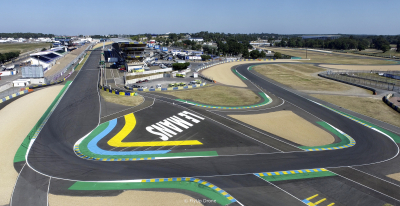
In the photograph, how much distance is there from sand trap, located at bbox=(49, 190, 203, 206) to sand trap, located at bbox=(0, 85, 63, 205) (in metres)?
4.02

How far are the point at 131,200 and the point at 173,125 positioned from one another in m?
16.2

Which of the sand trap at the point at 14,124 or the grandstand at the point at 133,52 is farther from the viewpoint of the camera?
the grandstand at the point at 133,52

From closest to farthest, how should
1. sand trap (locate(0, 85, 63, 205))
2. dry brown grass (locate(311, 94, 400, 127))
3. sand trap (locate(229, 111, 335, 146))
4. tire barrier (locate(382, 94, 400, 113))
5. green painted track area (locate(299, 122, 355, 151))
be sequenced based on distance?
sand trap (locate(0, 85, 63, 205))
green painted track area (locate(299, 122, 355, 151))
sand trap (locate(229, 111, 335, 146))
dry brown grass (locate(311, 94, 400, 127))
tire barrier (locate(382, 94, 400, 113))

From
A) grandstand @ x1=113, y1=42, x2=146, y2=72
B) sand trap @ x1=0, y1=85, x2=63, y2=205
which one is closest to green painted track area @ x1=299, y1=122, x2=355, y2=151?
sand trap @ x1=0, y1=85, x2=63, y2=205

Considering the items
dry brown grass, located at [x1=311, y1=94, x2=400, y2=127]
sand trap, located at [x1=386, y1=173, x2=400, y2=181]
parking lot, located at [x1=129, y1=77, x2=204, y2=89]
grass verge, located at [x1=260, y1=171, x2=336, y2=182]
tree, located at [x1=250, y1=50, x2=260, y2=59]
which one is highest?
tree, located at [x1=250, y1=50, x2=260, y2=59]

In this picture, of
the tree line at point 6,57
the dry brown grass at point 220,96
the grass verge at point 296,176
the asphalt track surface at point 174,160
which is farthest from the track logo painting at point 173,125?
the tree line at point 6,57

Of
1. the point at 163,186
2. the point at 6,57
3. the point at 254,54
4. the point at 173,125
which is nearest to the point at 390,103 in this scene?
the point at 173,125

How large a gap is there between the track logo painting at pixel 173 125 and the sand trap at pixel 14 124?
14394 millimetres

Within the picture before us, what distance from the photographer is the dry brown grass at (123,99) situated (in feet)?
142

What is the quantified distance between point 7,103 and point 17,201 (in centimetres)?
3399

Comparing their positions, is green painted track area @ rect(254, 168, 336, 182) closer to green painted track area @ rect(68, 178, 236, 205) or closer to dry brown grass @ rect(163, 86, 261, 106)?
green painted track area @ rect(68, 178, 236, 205)

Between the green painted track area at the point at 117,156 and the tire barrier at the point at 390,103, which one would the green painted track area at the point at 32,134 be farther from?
the tire barrier at the point at 390,103

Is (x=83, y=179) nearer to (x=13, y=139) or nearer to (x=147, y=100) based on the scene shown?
(x=13, y=139)

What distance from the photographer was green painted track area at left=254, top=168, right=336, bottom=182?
2046cm
